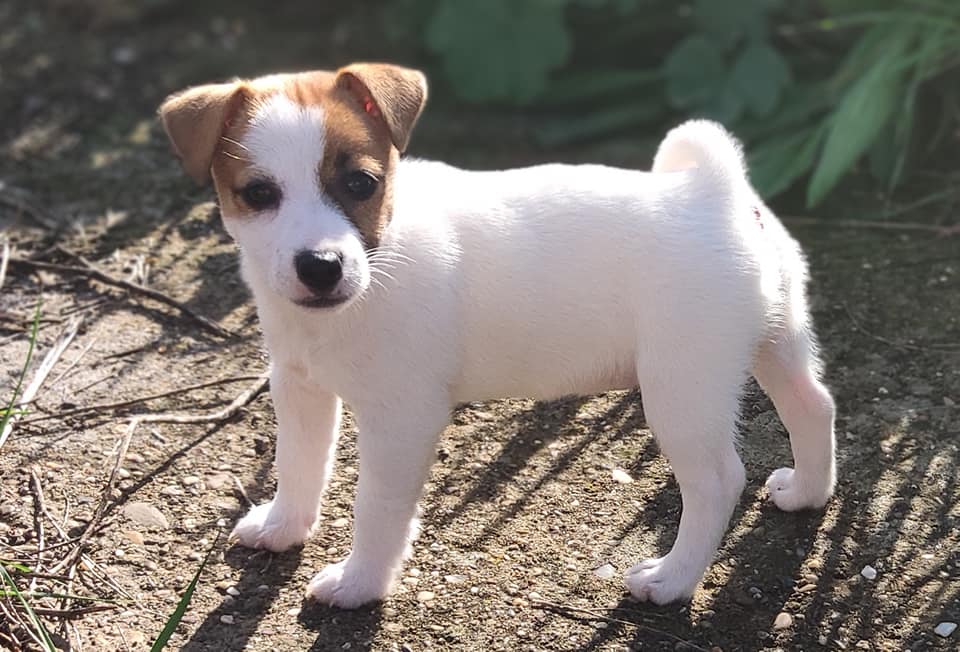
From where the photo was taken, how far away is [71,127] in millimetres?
6770

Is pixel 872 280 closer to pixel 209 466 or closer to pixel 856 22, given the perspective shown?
pixel 856 22

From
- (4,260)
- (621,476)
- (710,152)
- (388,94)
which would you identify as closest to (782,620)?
(621,476)

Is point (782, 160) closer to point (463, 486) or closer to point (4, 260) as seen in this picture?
point (463, 486)

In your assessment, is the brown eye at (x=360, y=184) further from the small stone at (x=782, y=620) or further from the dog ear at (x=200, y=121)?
the small stone at (x=782, y=620)

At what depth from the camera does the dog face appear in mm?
3160

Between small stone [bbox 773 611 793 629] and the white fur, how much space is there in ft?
0.84

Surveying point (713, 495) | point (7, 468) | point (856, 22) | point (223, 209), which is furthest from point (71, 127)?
point (713, 495)

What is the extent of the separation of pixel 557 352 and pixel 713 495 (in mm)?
593

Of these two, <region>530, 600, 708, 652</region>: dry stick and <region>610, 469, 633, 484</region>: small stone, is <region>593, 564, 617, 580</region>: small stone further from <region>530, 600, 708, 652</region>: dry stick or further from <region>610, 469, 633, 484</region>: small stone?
<region>610, 469, 633, 484</region>: small stone

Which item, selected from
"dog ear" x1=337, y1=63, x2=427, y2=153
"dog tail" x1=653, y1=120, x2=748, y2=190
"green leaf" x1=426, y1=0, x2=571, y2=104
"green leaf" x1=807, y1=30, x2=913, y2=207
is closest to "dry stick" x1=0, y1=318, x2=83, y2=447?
"dog ear" x1=337, y1=63, x2=427, y2=153

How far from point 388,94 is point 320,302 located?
0.62m

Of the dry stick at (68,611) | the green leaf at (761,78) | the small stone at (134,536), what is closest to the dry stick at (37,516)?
the dry stick at (68,611)

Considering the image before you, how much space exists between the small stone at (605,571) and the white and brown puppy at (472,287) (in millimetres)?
109

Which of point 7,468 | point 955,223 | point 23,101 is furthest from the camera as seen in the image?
point 23,101
